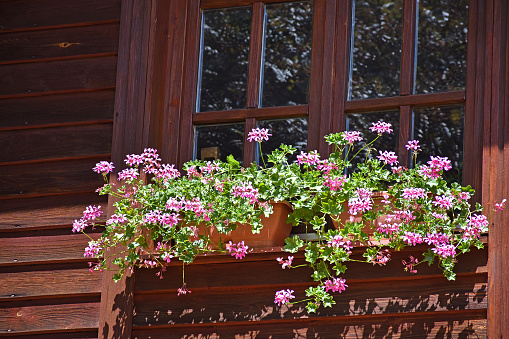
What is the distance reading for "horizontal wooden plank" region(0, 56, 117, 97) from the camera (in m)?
3.74

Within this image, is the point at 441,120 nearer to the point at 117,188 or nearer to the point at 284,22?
the point at 284,22

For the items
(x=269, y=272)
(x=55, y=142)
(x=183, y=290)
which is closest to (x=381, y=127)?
(x=269, y=272)

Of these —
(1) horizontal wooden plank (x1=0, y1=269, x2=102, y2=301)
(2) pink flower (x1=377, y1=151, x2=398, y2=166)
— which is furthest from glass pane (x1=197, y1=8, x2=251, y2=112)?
(1) horizontal wooden plank (x1=0, y1=269, x2=102, y2=301)

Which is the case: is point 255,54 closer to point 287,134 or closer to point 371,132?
point 287,134

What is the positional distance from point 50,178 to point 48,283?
1.49ft

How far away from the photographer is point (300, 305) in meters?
3.14

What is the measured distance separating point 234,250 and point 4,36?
5.28ft

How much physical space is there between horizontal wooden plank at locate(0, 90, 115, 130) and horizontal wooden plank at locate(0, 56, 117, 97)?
0.12 feet

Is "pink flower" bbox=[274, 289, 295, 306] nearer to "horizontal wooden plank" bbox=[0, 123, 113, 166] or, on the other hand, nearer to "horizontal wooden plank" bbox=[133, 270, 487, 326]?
"horizontal wooden plank" bbox=[133, 270, 487, 326]

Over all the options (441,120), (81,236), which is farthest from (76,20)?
(441,120)

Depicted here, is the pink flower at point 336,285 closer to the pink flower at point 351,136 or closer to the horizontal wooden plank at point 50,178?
the pink flower at point 351,136

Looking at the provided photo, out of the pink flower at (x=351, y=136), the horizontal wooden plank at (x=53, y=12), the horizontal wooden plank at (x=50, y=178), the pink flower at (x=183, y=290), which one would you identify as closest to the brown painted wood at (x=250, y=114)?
the pink flower at (x=351, y=136)

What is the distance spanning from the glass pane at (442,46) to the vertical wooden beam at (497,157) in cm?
15

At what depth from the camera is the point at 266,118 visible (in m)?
3.57
